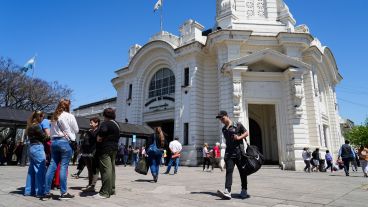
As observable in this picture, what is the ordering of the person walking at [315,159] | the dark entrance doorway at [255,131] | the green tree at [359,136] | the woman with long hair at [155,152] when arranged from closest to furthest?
the woman with long hair at [155,152]
the person walking at [315,159]
the dark entrance doorway at [255,131]
the green tree at [359,136]

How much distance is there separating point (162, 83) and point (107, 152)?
2031 centimetres

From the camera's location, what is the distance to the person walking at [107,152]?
5138mm

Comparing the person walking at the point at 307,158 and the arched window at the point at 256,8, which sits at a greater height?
the arched window at the point at 256,8

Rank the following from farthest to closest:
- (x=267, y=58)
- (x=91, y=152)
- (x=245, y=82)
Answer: (x=245, y=82), (x=267, y=58), (x=91, y=152)

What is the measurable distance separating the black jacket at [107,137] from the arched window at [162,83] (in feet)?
61.2

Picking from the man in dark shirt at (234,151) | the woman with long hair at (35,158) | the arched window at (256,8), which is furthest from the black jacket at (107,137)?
the arched window at (256,8)

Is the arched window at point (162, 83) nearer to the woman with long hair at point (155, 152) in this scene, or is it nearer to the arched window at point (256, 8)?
the arched window at point (256, 8)

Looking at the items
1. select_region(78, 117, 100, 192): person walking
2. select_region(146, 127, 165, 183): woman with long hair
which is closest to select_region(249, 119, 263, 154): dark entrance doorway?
select_region(146, 127, 165, 183): woman with long hair

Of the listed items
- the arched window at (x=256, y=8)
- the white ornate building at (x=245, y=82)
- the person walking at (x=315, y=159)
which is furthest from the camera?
the arched window at (x=256, y=8)

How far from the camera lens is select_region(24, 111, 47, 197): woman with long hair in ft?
16.8

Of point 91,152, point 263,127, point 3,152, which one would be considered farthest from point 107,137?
point 263,127

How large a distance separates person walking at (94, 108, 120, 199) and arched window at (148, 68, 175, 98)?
61.3ft

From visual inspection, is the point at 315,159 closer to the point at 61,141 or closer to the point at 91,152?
the point at 91,152

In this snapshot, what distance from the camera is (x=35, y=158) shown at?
5.21 meters
